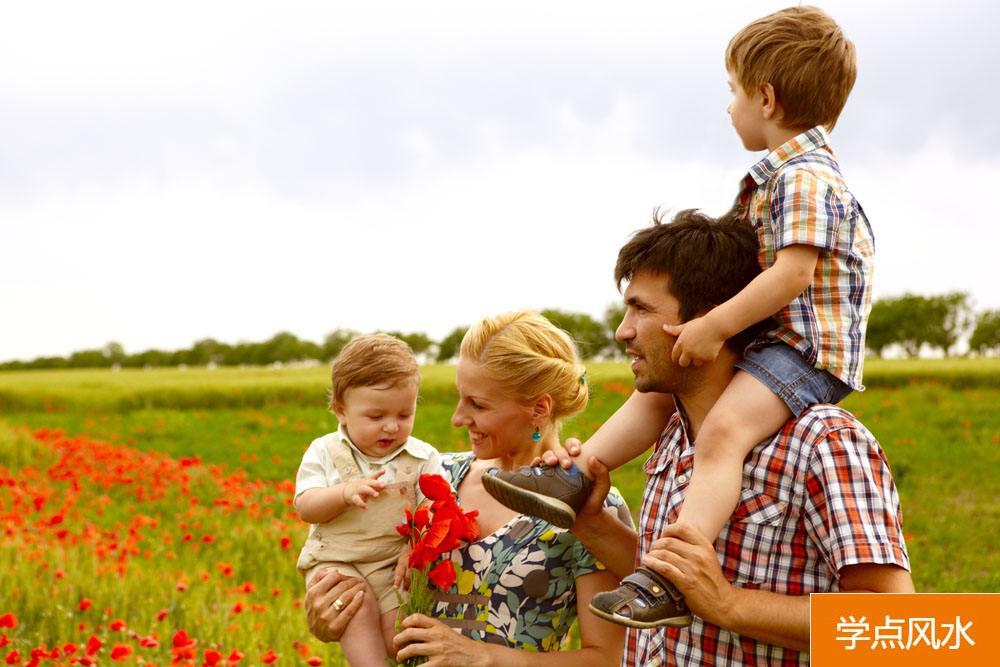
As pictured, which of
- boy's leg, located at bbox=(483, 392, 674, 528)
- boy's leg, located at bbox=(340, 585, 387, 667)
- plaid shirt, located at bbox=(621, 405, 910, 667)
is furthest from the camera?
boy's leg, located at bbox=(340, 585, 387, 667)

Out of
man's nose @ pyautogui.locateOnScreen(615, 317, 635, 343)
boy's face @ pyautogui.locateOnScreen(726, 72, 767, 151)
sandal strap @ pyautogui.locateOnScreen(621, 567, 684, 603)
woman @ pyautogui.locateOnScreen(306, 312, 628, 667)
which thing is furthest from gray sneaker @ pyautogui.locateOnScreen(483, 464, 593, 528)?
boy's face @ pyautogui.locateOnScreen(726, 72, 767, 151)

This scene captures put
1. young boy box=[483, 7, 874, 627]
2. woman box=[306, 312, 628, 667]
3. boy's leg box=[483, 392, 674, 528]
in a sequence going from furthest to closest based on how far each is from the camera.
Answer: woman box=[306, 312, 628, 667]
boy's leg box=[483, 392, 674, 528]
young boy box=[483, 7, 874, 627]

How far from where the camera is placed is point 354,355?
146 inches

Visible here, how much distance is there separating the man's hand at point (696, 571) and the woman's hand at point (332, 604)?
125 centimetres

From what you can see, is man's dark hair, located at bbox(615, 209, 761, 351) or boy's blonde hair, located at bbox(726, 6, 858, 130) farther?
boy's blonde hair, located at bbox(726, 6, 858, 130)

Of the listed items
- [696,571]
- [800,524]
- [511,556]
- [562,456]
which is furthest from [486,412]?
[800,524]

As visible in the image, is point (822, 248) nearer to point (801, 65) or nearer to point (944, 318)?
point (801, 65)

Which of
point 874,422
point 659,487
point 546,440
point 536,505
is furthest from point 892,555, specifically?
point 874,422

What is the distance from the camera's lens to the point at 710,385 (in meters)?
3.13

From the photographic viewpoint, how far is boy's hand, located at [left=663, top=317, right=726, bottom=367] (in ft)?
9.72

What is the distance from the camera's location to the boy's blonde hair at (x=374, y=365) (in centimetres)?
367

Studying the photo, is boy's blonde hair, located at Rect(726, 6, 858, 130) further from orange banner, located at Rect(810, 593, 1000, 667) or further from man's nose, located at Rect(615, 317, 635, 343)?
orange banner, located at Rect(810, 593, 1000, 667)

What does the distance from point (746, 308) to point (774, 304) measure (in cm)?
9

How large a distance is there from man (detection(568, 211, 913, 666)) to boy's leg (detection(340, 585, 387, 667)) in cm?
86
